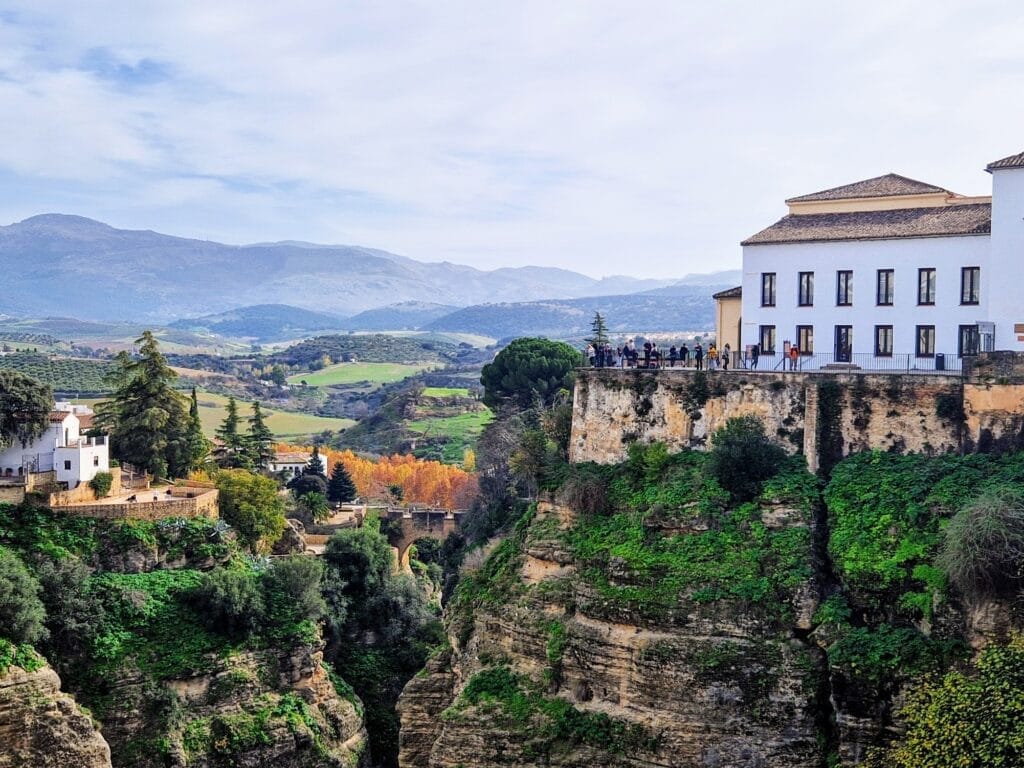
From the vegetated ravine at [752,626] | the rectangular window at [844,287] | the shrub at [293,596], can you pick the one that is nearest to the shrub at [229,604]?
the shrub at [293,596]

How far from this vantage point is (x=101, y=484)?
176 feet

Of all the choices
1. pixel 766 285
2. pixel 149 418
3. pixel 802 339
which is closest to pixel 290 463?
pixel 149 418

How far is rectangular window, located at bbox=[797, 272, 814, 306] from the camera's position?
139 ft

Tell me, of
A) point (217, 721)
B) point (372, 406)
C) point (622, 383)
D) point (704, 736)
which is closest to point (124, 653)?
point (217, 721)

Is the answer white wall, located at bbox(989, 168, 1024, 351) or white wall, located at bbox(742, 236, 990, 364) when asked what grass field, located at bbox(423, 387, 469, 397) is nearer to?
white wall, located at bbox(742, 236, 990, 364)

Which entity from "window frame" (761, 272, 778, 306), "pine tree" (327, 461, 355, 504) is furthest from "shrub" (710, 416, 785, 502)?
"pine tree" (327, 461, 355, 504)

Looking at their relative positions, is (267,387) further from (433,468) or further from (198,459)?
(198,459)

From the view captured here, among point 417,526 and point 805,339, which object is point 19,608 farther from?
point 417,526

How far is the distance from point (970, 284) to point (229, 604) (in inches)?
1090

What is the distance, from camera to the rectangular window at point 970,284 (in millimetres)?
39219

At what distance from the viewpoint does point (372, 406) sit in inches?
6407

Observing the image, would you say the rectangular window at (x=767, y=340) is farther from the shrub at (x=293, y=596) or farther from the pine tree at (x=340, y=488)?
the pine tree at (x=340, y=488)

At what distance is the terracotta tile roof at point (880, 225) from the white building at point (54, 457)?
27022mm

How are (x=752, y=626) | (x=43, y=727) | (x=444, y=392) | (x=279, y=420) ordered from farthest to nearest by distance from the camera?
(x=279, y=420)
(x=444, y=392)
(x=43, y=727)
(x=752, y=626)
